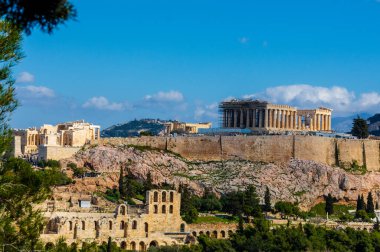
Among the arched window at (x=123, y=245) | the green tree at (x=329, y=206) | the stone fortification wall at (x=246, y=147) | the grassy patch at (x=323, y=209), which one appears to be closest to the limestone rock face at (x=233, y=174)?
the grassy patch at (x=323, y=209)

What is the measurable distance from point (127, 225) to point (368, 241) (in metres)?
18.7

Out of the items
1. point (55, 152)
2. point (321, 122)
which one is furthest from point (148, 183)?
point (321, 122)

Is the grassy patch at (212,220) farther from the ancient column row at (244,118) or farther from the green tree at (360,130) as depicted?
the green tree at (360,130)

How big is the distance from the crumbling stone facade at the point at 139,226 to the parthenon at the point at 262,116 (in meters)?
29.0

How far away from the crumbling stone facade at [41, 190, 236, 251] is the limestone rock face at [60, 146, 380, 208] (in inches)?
401

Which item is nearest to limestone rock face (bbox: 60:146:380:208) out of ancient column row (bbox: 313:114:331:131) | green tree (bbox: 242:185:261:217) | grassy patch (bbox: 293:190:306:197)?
grassy patch (bbox: 293:190:306:197)

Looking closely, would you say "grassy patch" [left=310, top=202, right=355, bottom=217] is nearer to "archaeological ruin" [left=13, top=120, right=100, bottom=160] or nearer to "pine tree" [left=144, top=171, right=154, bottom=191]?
"pine tree" [left=144, top=171, right=154, bottom=191]

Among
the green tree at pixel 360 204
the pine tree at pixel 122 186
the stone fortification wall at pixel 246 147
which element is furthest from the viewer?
the stone fortification wall at pixel 246 147

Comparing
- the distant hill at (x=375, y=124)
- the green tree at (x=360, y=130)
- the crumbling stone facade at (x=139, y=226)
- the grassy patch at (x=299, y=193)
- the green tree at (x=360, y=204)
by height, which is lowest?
the crumbling stone facade at (x=139, y=226)

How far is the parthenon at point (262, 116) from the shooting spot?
9700 cm

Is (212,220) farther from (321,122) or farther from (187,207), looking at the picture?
(321,122)

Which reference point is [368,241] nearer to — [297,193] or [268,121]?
[297,193]

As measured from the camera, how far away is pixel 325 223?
241 ft

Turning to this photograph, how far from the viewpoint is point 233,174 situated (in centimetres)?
8406
